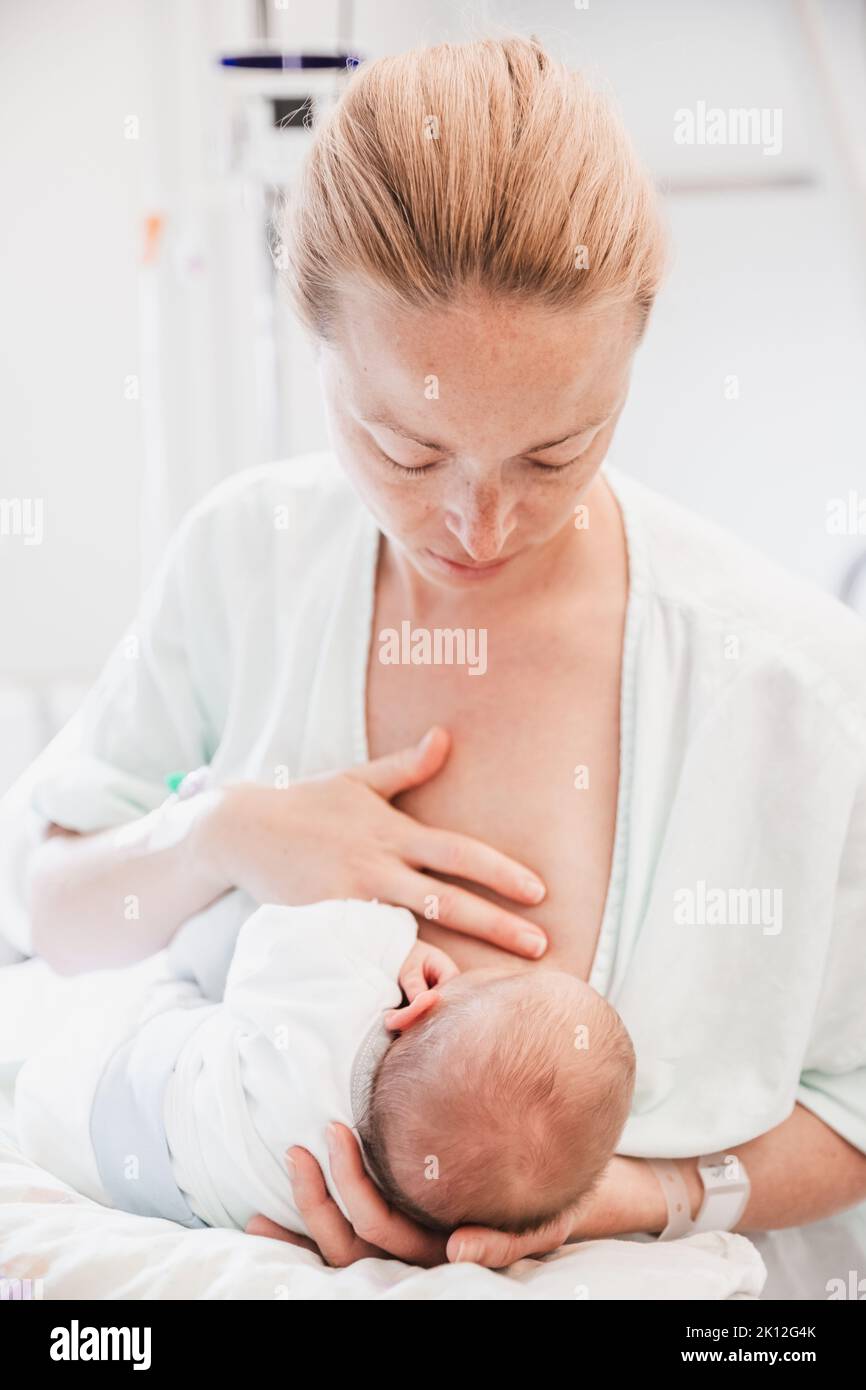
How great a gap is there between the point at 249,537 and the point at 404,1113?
0.56 m

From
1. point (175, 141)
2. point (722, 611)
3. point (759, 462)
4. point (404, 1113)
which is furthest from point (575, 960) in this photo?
point (175, 141)

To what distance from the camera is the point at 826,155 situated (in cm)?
130

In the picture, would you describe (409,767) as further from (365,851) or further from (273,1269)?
(273,1269)

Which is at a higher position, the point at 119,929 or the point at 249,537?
the point at 249,537

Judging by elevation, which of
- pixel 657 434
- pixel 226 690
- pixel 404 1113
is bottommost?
pixel 404 1113

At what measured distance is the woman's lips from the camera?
37.7 inches

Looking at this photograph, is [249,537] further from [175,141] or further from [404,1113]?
[175,141]

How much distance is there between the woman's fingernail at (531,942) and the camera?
955 mm

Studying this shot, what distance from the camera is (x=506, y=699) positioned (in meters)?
1.05

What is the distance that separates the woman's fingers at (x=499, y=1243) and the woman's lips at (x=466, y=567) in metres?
0.47

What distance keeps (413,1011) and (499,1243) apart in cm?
17

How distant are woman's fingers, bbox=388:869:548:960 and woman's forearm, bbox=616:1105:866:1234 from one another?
19 cm
